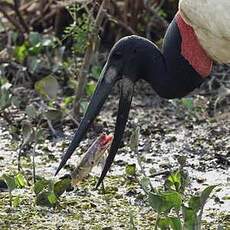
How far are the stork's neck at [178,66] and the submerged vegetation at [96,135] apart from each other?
15.3 inches

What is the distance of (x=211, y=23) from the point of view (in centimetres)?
487

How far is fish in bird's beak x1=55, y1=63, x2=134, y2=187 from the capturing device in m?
5.33

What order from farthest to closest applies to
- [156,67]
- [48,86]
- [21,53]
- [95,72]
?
[21,53] → [95,72] → [48,86] → [156,67]

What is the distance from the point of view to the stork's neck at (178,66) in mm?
5309

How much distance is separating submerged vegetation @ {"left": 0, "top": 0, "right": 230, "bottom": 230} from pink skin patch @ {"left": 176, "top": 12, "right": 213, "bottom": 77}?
0.51 metres

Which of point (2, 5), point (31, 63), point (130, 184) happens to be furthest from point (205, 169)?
point (2, 5)

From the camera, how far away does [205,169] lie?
575 cm

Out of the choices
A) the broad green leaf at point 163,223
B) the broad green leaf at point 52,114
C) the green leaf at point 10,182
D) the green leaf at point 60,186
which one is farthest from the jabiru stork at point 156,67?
the broad green leaf at point 163,223

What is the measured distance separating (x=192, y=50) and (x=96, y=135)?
A: 1.31m

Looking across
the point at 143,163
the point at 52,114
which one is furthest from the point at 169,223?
the point at 52,114

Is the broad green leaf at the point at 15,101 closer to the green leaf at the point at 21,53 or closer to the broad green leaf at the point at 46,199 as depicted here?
the green leaf at the point at 21,53

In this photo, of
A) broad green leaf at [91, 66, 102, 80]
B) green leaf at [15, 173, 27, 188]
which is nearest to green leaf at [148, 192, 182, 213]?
green leaf at [15, 173, 27, 188]

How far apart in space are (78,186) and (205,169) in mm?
769

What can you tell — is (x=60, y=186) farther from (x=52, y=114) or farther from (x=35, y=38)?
(x=35, y=38)
